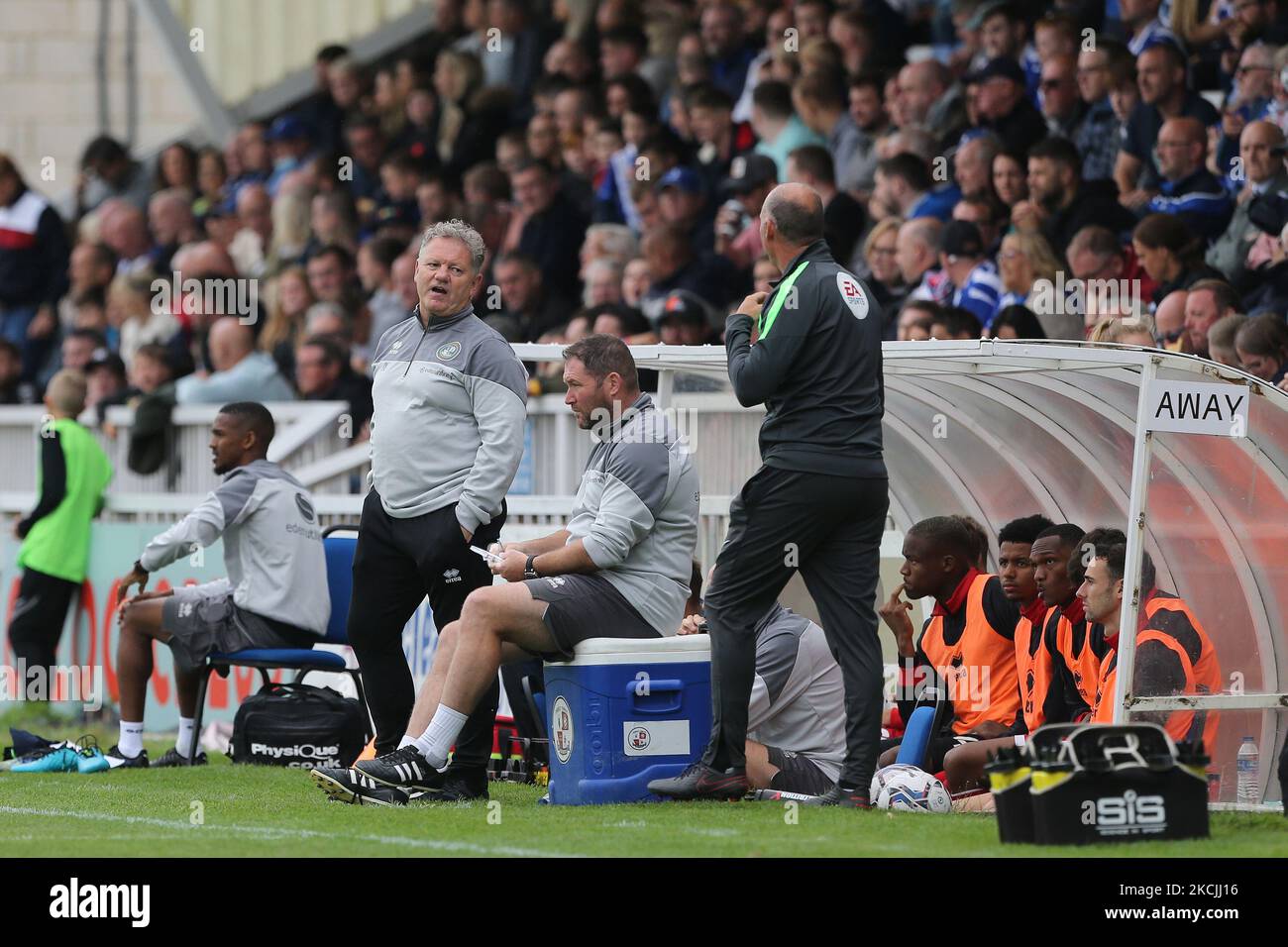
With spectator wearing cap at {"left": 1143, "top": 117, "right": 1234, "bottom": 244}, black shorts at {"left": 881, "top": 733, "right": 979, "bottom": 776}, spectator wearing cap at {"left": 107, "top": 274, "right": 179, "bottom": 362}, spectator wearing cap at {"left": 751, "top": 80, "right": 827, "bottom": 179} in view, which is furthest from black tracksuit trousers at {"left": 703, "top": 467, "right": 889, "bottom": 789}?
spectator wearing cap at {"left": 107, "top": 274, "right": 179, "bottom": 362}

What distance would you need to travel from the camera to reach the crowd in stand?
11.1 metres

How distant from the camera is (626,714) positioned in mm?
8172

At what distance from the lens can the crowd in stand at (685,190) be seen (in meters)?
11.1

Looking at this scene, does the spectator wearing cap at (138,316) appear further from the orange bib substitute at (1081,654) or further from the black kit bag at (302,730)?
the orange bib substitute at (1081,654)

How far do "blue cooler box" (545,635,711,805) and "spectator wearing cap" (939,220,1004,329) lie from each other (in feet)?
12.7

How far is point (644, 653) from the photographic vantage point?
8.20 metres

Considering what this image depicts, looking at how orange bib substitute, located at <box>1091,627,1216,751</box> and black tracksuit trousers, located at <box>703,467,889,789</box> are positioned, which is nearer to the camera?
orange bib substitute, located at <box>1091,627,1216,751</box>

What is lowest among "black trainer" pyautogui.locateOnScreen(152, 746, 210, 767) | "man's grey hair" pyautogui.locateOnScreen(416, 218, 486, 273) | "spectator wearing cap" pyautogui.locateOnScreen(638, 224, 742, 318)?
"black trainer" pyautogui.locateOnScreen(152, 746, 210, 767)

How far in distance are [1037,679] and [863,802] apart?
943 mm

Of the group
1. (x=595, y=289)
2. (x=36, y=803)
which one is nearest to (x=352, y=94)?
(x=595, y=289)

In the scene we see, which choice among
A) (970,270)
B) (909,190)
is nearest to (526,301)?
(909,190)

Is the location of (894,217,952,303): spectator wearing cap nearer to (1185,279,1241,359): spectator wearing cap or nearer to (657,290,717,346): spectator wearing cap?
(657,290,717,346): spectator wearing cap

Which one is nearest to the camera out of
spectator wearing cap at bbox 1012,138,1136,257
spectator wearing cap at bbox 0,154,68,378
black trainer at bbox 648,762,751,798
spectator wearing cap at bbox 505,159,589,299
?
black trainer at bbox 648,762,751,798

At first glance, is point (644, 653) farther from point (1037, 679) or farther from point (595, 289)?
point (595, 289)
